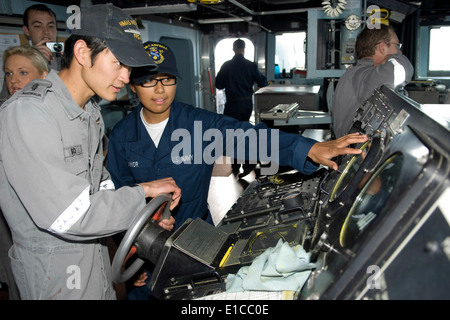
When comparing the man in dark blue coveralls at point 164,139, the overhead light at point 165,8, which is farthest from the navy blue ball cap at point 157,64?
the overhead light at point 165,8

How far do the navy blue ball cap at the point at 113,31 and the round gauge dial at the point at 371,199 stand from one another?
0.92 meters

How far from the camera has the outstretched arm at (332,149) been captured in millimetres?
1410

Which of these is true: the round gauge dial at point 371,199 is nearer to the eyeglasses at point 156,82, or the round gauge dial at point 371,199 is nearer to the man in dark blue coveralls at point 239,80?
the eyeglasses at point 156,82

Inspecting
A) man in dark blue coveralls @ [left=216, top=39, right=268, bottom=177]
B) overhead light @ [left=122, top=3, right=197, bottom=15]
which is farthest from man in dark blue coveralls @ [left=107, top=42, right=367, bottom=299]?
man in dark blue coveralls @ [left=216, top=39, right=268, bottom=177]

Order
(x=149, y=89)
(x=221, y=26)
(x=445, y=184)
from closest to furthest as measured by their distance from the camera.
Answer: (x=445, y=184) → (x=149, y=89) → (x=221, y=26)

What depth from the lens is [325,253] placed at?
1.00 m

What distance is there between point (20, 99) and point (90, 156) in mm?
393

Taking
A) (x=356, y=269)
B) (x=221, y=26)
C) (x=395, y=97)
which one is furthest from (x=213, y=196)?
(x=221, y=26)

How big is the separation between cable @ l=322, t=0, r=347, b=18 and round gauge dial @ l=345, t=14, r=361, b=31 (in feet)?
0.44

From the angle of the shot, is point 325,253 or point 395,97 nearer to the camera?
point 325,253

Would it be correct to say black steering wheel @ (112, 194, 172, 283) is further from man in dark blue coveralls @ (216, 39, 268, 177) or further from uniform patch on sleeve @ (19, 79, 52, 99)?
man in dark blue coveralls @ (216, 39, 268, 177)

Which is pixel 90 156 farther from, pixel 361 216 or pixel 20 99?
pixel 361 216

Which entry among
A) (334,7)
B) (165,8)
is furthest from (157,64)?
(165,8)

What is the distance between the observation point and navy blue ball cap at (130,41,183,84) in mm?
1839
